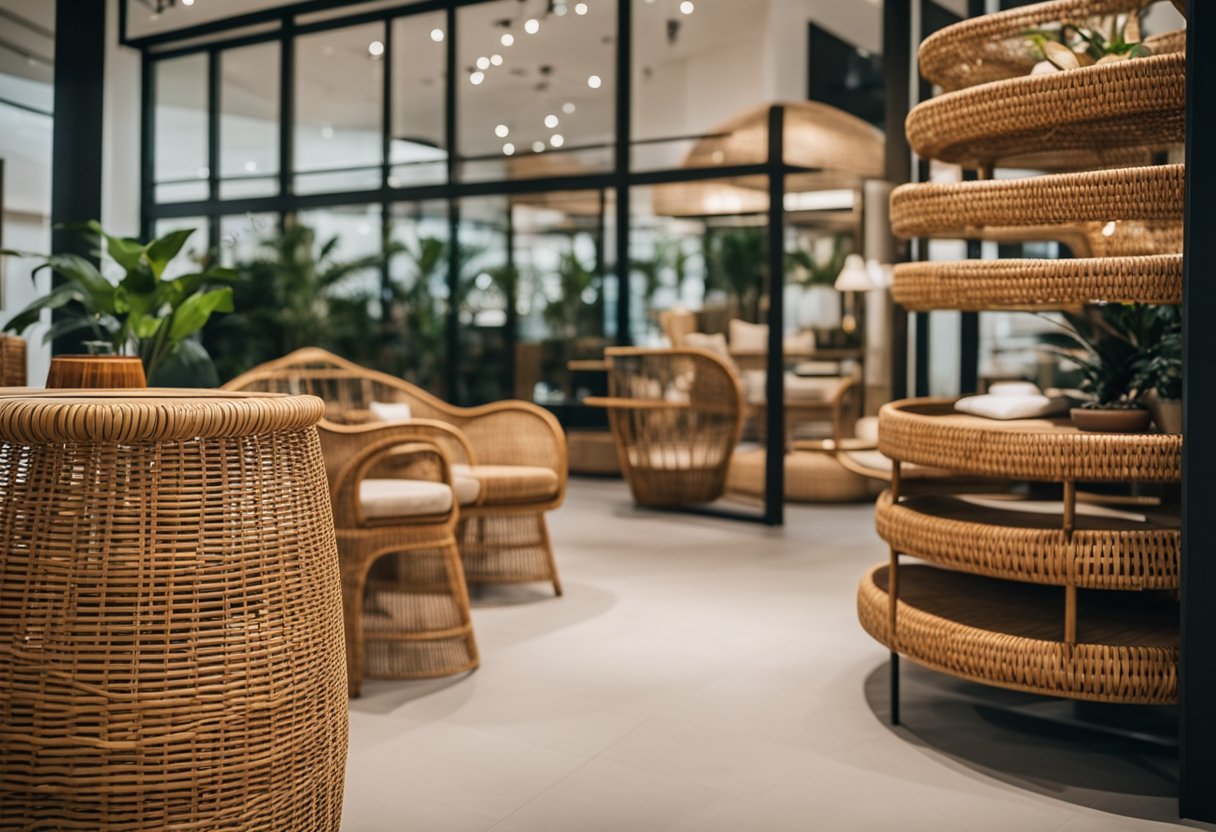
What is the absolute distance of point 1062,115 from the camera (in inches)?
108

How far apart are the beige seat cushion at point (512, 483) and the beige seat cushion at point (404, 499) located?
1.77ft

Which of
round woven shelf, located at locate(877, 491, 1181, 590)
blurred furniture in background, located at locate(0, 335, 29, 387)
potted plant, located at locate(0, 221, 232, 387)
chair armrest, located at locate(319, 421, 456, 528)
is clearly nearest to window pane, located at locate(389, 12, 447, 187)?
potted plant, located at locate(0, 221, 232, 387)

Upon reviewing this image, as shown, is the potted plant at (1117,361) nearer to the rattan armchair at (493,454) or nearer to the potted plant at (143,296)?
the rattan armchair at (493,454)

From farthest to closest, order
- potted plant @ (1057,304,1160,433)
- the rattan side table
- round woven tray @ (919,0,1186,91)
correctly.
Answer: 1. round woven tray @ (919,0,1186,91)
2. potted plant @ (1057,304,1160,433)
3. the rattan side table

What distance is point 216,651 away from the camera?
5.42ft

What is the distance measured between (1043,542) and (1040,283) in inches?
22.9

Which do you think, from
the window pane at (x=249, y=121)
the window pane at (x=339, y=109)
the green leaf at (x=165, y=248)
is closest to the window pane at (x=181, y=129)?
the window pane at (x=249, y=121)

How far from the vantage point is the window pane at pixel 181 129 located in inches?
402

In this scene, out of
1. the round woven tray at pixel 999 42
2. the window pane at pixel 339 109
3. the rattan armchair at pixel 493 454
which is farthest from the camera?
the window pane at pixel 339 109

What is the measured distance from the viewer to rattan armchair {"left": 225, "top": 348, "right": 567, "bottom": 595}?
14.4ft

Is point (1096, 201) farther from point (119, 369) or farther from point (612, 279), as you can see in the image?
point (612, 279)

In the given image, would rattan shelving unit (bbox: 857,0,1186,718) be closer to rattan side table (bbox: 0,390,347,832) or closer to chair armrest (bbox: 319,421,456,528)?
chair armrest (bbox: 319,421,456,528)

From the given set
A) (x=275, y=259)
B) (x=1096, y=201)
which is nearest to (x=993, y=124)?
(x=1096, y=201)

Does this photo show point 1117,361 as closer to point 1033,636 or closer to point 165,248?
point 1033,636
